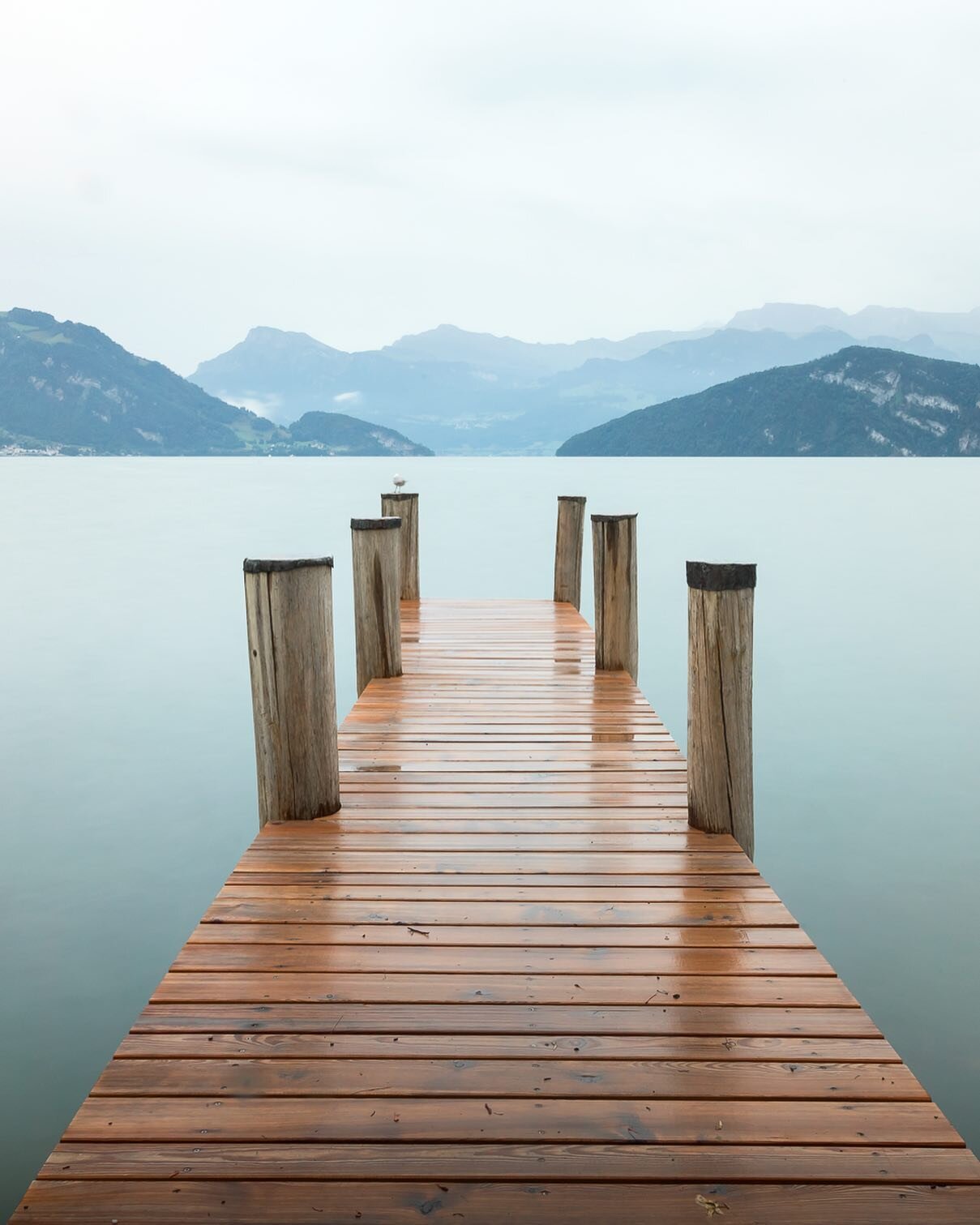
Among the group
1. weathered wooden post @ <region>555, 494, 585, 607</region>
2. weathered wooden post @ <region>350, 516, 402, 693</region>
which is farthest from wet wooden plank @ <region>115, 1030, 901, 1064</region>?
weathered wooden post @ <region>555, 494, 585, 607</region>

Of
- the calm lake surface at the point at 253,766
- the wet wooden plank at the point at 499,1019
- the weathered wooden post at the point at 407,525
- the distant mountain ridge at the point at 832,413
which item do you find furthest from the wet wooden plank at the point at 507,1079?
the distant mountain ridge at the point at 832,413

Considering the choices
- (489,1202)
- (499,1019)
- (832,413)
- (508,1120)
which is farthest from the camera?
(832,413)

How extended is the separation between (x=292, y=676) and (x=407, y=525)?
5.65 m

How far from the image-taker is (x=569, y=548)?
8.70m

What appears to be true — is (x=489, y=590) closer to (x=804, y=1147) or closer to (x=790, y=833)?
(x=790, y=833)

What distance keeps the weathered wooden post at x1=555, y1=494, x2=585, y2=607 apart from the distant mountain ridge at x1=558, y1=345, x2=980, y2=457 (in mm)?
91057

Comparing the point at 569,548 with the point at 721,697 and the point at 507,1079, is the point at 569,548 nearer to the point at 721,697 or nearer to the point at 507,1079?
the point at 721,697

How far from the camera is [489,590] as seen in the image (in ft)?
67.4

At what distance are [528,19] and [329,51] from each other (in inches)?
845

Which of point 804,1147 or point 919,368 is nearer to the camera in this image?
point 804,1147

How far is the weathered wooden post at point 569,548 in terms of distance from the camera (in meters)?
8.41

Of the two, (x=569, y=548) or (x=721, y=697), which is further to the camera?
(x=569, y=548)

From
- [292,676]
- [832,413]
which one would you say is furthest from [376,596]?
[832,413]

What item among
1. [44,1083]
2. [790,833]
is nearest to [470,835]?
[44,1083]
